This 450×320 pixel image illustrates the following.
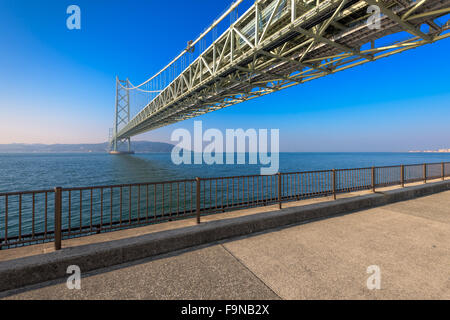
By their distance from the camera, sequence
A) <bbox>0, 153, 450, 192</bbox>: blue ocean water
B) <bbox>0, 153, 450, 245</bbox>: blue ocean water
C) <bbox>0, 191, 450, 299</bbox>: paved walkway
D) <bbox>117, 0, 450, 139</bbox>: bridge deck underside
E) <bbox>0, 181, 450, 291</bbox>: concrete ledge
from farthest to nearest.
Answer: <bbox>0, 153, 450, 192</bbox>: blue ocean water → <bbox>117, 0, 450, 139</bbox>: bridge deck underside → <bbox>0, 153, 450, 245</bbox>: blue ocean water → <bbox>0, 181, 450, 291</bbox>: concrete ledge → <bbox>0, 191, 450, 299</bbox>: paved walkway

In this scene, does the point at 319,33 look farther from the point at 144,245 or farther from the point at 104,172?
the point at 104,172

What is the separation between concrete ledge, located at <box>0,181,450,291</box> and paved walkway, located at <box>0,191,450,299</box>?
0.14 m

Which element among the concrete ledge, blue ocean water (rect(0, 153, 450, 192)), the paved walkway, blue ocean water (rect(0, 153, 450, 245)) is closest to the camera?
the paved walkway

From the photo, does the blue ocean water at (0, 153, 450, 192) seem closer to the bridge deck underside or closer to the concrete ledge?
the bridge deck underside

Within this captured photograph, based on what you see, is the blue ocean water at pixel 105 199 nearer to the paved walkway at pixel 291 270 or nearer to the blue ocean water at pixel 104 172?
the blue ocean water at pixel 104 172

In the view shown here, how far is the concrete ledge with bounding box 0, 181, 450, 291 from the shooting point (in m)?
2.62

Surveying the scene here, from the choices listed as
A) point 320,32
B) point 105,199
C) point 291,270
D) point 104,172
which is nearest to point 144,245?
point 291,270

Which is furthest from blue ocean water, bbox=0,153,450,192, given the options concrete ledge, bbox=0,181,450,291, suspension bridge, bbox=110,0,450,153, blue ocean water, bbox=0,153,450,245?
concrete ledge, bbox=0,181,450,291

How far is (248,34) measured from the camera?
1320 cm

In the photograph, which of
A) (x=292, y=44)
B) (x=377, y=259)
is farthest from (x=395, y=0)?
(x=377, y=259)

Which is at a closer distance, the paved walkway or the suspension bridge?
the paved walkway

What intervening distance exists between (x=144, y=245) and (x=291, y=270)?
236 centimetres

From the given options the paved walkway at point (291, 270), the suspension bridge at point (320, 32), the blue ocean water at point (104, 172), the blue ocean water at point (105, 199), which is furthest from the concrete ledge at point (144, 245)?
the blue ocean water at point (104, 172)
